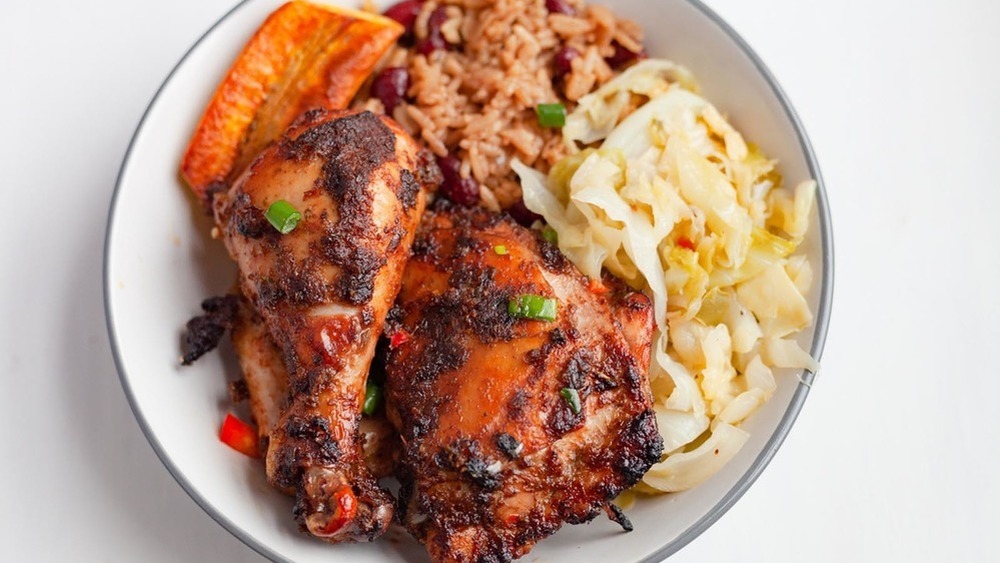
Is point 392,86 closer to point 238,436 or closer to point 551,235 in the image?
point 551,235

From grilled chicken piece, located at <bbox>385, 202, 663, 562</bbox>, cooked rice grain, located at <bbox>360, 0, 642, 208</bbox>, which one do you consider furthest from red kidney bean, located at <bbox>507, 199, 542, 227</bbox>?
grilled chicken piece, located at <bbox>385, 202, 663, 562</bbox>

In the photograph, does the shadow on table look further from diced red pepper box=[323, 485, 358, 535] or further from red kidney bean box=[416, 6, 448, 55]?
red kidney bean box=[416, 6, 448, 55]

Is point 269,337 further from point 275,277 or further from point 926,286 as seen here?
point 926,286

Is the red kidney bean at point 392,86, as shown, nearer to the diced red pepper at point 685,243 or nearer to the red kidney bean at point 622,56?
the red kidney bean at point 622,56

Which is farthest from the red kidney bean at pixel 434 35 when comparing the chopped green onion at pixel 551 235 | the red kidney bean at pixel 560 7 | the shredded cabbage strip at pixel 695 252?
the chopped green onion at pixel 551 235

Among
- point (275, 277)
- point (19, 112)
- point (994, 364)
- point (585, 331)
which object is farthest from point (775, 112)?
point (19, 112)

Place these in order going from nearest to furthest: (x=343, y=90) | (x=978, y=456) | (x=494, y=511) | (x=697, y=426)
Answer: (x=494, y=511) → (x=697, y=426) → (x=343, y=90) → (x=978, y=456)
